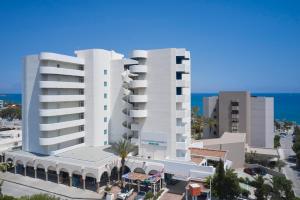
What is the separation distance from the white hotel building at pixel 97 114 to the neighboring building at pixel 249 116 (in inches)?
1080

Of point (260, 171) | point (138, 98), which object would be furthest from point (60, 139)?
point (260, 171)

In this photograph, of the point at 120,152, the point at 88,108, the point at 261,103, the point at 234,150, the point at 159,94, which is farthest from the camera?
the point at 261,103

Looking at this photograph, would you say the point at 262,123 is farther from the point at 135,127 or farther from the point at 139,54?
the point at 139,54

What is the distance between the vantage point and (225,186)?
113ft

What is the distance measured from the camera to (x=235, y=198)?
36.8 metres

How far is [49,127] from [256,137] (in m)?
56.8

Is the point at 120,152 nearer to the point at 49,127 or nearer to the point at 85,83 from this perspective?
the point at 49,127

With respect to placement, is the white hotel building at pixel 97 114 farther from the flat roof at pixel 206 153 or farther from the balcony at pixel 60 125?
the flat roof at pixel 206 153

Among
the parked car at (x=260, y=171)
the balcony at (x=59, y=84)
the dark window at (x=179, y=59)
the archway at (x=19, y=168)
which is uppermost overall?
the dark window at (x=179, y=59)

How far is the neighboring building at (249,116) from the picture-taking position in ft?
234

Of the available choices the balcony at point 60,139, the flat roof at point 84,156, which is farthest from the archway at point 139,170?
the balcony at point 60,139

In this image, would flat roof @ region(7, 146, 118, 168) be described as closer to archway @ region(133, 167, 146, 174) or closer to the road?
archway @ region(133, 167, 146, 174)

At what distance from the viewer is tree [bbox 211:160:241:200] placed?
1355 inches

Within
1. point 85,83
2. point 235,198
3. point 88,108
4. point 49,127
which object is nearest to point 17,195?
point 49,127
